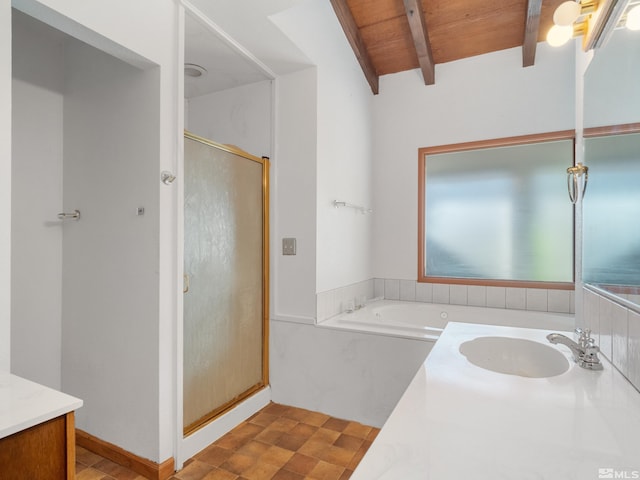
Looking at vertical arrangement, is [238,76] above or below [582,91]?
above

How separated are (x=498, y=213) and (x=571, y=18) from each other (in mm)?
1961

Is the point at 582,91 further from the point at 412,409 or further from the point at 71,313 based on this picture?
the point at 71,313

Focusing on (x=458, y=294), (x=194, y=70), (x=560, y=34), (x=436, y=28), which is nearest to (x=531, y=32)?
(x=436, y=28)

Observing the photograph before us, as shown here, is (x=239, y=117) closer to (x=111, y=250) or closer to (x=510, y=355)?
(x=111, y=250)

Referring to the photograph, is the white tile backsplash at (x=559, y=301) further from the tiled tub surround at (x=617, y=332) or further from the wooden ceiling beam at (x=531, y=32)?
the wooden ceiling beam at (x=531, y=32)

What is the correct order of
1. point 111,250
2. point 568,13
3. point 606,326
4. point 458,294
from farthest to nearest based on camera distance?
point 458,294, point 111,250, point 568,13, point 606,326

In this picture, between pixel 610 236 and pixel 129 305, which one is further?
pixel 129 305

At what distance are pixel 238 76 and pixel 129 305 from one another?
5.77 feet

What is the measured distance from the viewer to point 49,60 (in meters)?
2.04

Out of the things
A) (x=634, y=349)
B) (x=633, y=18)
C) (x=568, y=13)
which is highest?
(x=568, y=13)

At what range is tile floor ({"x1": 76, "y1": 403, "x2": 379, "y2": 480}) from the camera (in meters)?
1.77

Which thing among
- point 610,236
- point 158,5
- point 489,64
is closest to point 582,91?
point 610,236

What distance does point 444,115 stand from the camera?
10.7ft

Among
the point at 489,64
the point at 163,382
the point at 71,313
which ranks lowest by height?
the point at 163,382
